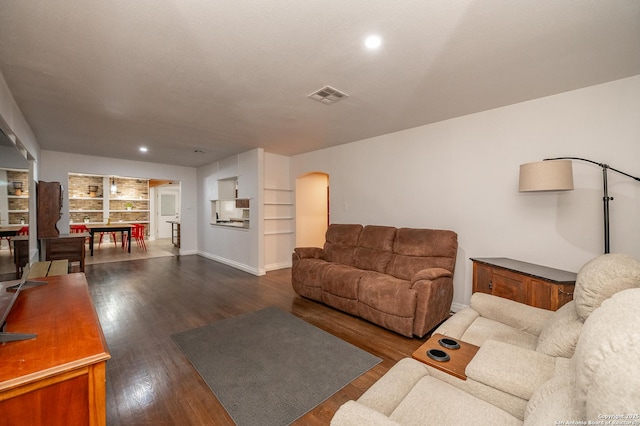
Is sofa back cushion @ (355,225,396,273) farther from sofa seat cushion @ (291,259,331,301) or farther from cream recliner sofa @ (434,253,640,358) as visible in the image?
cream recliner sofa @ (434,253,640,358)

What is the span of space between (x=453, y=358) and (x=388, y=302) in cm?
141

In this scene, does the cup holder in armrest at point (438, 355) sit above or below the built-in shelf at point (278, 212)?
below

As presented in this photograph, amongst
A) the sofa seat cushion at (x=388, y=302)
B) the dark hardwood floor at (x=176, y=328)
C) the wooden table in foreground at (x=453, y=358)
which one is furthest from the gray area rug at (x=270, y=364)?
the wooden table in foreground at (x=453, y=358)

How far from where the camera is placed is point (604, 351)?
0.59 m

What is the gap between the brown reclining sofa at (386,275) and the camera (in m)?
2.73

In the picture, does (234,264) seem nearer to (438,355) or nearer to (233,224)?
(233,224)

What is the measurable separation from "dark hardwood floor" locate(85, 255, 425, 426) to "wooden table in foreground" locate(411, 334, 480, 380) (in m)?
0.76

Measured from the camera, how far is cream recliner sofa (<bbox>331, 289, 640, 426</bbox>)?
1.78 ft

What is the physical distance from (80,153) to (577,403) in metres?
7.97

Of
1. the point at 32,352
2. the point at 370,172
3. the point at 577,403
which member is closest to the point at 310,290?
the point at 370,172

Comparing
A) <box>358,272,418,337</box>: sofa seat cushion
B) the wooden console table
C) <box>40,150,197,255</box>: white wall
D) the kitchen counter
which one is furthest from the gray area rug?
<box>40,150,197,255</box>: white wall

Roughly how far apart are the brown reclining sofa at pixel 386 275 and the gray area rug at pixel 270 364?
0.54 m

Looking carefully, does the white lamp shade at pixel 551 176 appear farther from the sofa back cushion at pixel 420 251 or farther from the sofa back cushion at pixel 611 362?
the sofa back cushion at pixel 611 362

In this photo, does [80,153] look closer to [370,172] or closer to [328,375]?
[370,172]
